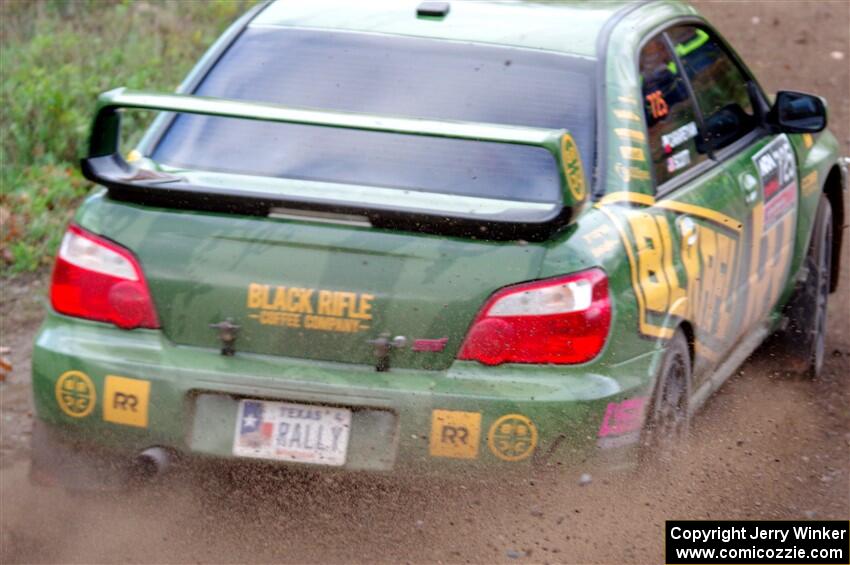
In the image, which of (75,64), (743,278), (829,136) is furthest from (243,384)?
(75,64)

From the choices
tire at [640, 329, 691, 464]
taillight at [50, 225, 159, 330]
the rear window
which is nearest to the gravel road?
tire at [640, 329, 691, 464]

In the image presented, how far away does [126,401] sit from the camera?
3.78 metres

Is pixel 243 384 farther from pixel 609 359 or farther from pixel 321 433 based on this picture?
pixel 609 359

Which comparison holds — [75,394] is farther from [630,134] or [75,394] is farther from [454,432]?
[630,134]

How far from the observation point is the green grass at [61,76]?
751cm

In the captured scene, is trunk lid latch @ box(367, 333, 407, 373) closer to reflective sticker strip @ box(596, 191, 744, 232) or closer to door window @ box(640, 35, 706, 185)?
reflective sticker strip @ box(596, 191, 744, 232)

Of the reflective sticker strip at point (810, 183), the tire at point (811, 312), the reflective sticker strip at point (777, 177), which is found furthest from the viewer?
the tire at point (811, 312)

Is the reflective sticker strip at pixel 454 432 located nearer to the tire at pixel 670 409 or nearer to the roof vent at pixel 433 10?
the tire at pixel 670 409

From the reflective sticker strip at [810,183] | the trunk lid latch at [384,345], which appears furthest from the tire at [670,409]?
the reflective sticker strip at [810,183]

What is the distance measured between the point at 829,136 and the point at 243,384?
354cm

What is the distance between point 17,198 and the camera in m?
7.66

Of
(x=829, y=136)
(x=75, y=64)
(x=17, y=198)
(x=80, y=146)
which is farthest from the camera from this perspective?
(x=75, y=64)

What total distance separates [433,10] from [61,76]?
5.09 meters

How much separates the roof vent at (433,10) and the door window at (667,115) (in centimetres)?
65
